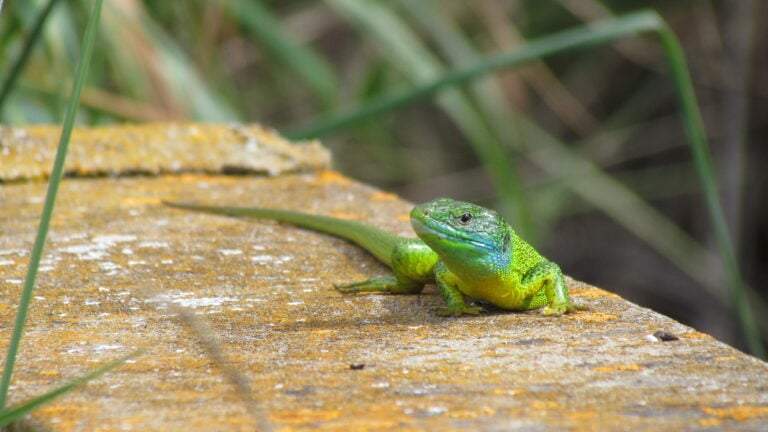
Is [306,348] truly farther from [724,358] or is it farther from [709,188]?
[709,188]

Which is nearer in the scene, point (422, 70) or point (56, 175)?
point (56, 175)

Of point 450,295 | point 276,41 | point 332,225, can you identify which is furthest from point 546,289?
point 276,41

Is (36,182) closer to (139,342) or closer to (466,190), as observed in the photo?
(139,342)

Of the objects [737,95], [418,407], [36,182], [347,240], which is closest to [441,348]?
[418,407]

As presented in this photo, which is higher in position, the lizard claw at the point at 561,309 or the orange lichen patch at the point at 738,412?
the orange lichen patch at the point at 738,412

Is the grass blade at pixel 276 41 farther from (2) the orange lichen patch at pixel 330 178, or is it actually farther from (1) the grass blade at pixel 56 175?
(1) the grass blade at pixel 56 175

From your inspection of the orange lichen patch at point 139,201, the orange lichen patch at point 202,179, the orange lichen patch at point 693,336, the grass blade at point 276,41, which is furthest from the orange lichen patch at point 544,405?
the grass blade at point 276,41

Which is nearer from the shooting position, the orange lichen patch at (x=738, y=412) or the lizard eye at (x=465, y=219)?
the orange lichen patch at (x=738, y=412)

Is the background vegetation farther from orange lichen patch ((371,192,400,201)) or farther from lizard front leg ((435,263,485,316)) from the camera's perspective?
lizard front leg ((435,263,485,316))
